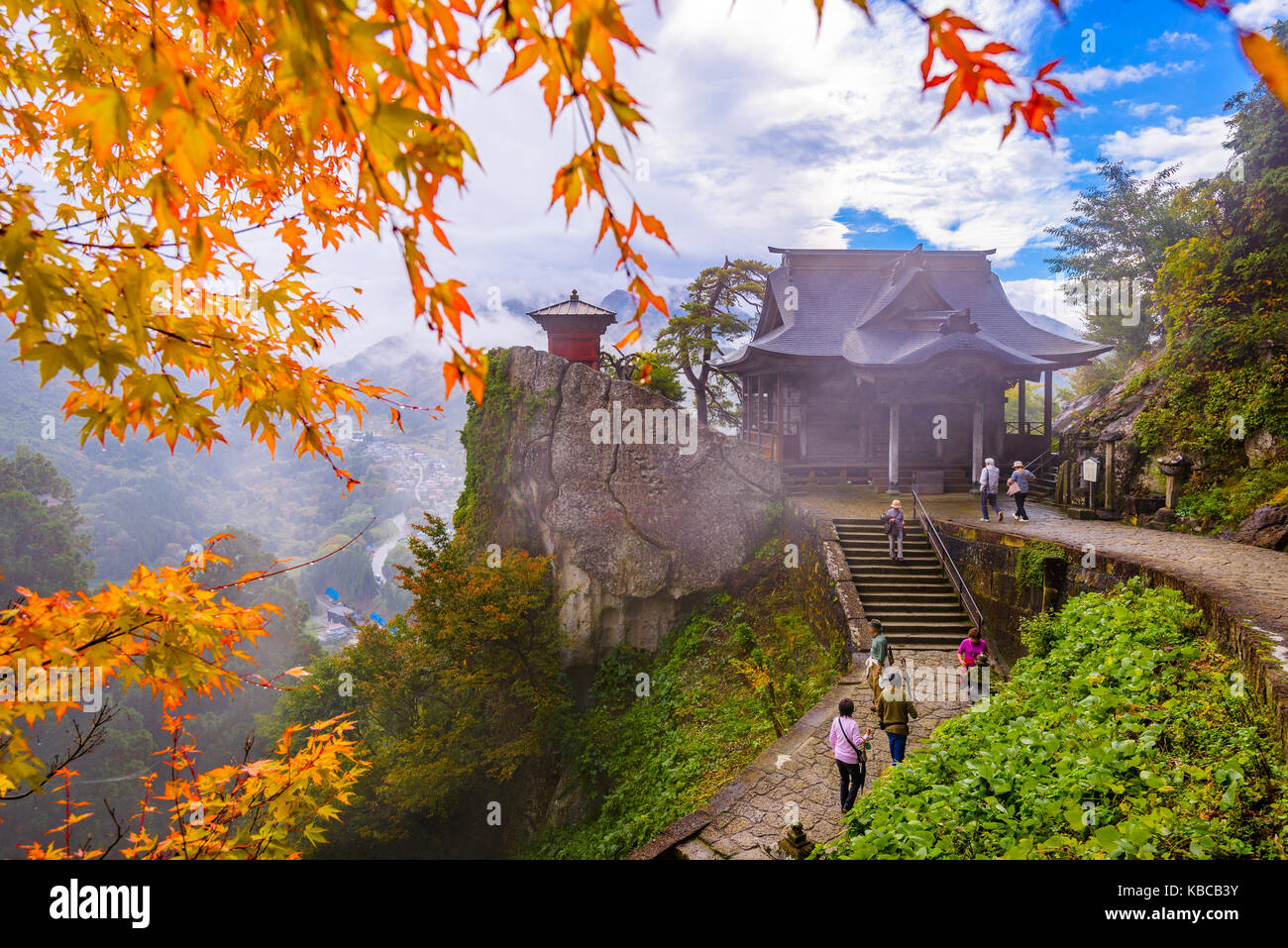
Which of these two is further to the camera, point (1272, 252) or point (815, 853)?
point (1272, 252)

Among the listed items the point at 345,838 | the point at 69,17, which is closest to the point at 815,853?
the point at 69,17

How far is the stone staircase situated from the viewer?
Answer: 10117mm

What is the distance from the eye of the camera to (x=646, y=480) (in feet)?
50.2

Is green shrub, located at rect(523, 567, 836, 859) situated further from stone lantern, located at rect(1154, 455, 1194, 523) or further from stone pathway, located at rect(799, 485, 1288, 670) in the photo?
stone lantern, located at rect(1154, 455, 1194, 523)

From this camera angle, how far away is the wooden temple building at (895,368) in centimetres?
1627

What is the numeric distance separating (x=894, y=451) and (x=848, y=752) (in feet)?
38.6

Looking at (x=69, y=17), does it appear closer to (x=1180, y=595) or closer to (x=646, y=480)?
(x=1180, y=595)

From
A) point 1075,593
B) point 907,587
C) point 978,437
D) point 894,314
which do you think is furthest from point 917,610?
point 894,314

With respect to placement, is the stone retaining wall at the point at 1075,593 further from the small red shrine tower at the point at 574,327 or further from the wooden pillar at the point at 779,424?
the small red shrine tower at the point at 574,327

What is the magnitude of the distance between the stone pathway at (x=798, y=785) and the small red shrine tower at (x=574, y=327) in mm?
12345

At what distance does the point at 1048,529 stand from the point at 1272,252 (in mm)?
7966

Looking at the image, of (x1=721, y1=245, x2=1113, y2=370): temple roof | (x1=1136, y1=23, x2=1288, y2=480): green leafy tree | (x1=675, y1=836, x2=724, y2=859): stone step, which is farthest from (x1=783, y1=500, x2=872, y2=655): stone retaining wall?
(x1=1136, y1=23, x2=1288, y2=480): green leafy tree

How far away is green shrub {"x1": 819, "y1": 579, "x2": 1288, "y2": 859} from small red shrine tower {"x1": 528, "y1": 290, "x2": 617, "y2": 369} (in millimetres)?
14186
